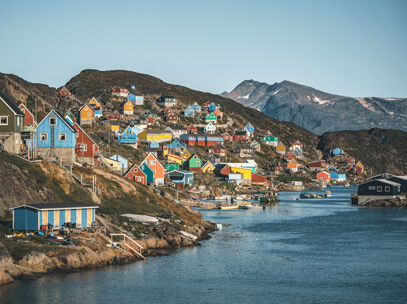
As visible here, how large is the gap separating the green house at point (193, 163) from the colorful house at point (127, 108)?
4116 cm

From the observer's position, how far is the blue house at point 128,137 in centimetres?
16275

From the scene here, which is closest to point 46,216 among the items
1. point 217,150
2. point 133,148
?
point 133,148

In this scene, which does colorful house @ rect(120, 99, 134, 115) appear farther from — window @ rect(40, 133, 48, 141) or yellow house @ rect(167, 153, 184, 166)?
window @ rect(40, 133, 48, 141)

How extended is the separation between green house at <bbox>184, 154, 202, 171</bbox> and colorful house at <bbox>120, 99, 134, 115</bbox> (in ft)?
135

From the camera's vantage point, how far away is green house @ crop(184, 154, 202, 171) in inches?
6417

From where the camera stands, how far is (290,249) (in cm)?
7044

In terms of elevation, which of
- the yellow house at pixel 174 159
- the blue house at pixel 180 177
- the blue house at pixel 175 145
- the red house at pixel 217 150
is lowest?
the blue house at pixel 180 177

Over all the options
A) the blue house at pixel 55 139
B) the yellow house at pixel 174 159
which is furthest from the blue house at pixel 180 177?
the blue house at pixel 55 139

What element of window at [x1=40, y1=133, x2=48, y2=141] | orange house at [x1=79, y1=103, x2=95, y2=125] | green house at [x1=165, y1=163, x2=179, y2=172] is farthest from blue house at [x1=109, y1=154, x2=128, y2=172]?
orange house at [x1=79, y1=103, x2=95, y2=125]

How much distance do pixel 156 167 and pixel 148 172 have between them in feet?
12.8

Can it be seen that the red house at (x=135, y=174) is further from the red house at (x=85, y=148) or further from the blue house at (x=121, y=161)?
the red house at (x=85, y=148)

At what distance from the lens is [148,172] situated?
121 m

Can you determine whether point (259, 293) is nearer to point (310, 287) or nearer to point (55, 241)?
point (310, 287)

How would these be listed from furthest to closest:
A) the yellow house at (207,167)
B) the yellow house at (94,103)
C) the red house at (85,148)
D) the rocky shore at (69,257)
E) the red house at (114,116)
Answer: the yellow house at (94,103), the red house at (114,116), the yellow house at (207,167), the red house at (85,148), the rocky shore at (69,257)
